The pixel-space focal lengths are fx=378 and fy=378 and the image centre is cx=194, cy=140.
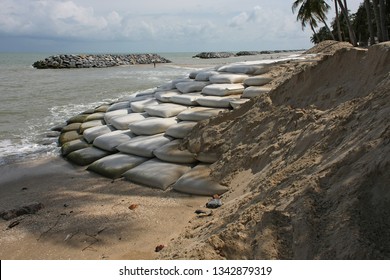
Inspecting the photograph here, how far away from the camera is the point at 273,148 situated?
4.18 metres

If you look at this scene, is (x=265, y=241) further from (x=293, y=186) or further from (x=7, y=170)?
(x=7, y=170)

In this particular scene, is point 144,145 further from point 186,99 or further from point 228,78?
point 228,78

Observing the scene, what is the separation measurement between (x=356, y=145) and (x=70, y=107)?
10933 mm

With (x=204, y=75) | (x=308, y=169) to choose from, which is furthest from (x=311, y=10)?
(x=308, y=169)

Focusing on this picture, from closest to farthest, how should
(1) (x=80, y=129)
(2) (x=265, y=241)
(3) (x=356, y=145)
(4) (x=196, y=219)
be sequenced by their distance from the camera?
(2) (x=265, y=241), (3) (x=356, y=145), (4) (x=196, y=219), (1) (x=80, y=129)

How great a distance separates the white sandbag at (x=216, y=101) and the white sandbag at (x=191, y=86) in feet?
3.79

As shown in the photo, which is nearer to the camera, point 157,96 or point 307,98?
point 307,98

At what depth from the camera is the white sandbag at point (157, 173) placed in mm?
4641

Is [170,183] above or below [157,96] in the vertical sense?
below

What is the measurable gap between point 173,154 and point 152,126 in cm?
117

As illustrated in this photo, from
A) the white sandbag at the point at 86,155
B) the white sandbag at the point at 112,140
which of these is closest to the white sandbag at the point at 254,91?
the white sandbag at the point at 112,140

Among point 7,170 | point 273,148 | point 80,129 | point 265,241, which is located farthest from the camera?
point 80,129

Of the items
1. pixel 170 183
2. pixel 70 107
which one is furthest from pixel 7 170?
pixel 70 107

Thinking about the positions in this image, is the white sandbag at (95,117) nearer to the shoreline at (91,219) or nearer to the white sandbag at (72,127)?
the white sandbag at (72,127)
